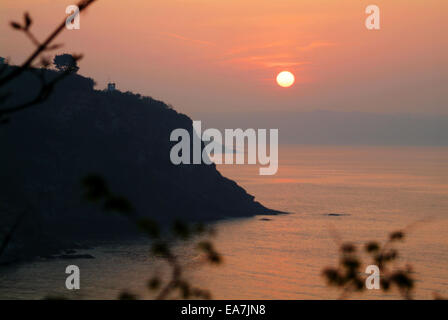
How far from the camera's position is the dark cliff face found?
107 meters

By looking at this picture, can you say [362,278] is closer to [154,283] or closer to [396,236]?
[396,236]

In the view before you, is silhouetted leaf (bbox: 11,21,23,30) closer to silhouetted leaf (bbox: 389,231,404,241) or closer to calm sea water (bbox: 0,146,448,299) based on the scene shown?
silhouetted leaf (bbox: 389,231,404,241)

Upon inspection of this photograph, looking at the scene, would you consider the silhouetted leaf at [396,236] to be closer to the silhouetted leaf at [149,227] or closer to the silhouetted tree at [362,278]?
the silhouetted tree at [362,278]

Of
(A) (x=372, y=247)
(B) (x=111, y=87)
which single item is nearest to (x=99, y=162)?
(B) (x=111, y=87)

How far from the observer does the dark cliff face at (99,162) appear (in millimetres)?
107438

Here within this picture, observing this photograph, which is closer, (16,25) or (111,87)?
(16,25)

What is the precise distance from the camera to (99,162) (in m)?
121

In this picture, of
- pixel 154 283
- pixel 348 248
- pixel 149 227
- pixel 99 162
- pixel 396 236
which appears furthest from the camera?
pixel 99 162

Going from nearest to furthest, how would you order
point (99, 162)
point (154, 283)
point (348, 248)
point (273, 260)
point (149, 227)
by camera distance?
Answer: point (149, 227) → point (154, 283) → point (348, 248) → point (273, 260) → point (99, 162)

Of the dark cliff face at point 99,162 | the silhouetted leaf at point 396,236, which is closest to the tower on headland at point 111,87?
the dark cliff face at point 99,162

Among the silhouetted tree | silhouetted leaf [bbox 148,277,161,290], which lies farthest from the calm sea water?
silhouetted leaf [bbox 148,277,161,290]

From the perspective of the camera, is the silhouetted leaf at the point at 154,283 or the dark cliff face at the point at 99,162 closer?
the silhouetted leaf at the point at 154,283

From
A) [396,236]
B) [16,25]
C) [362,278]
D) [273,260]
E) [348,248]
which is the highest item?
[16,25]
